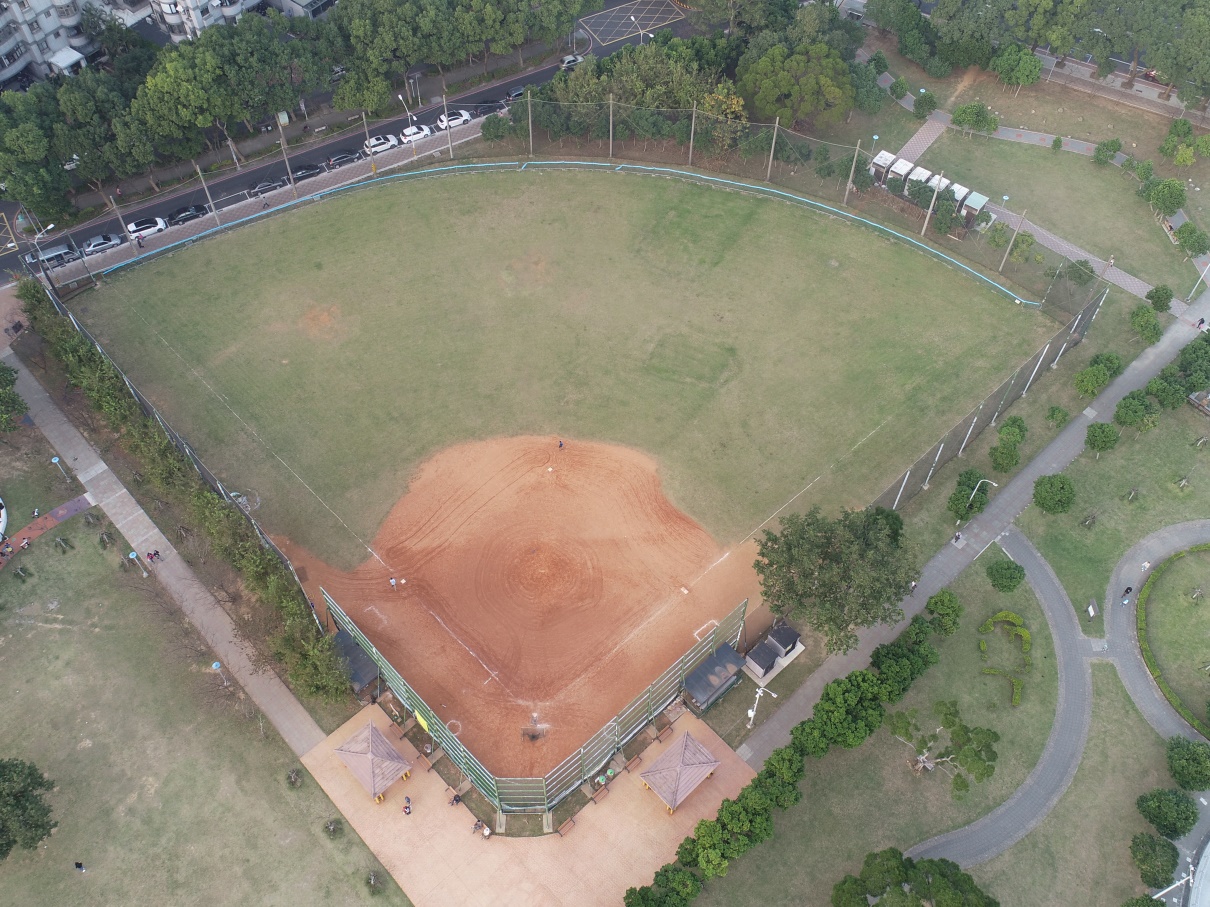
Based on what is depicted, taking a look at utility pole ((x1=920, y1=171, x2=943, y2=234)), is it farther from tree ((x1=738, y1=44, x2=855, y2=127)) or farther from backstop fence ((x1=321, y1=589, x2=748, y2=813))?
backstop fence ((x1=321, y1=589, x2=748, y2=813))

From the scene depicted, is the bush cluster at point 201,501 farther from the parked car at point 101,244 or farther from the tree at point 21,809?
the tree at point 21,809

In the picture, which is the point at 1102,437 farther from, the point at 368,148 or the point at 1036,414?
the point at 368,148

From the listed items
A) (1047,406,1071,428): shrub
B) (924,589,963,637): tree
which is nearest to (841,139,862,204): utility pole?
(1047,406,1071,428): shrub

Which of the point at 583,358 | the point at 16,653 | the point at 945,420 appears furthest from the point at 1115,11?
the point at 16,653

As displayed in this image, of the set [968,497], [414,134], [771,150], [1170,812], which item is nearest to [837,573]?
[968,497]

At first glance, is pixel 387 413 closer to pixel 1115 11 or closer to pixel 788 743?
pixel 788 743
